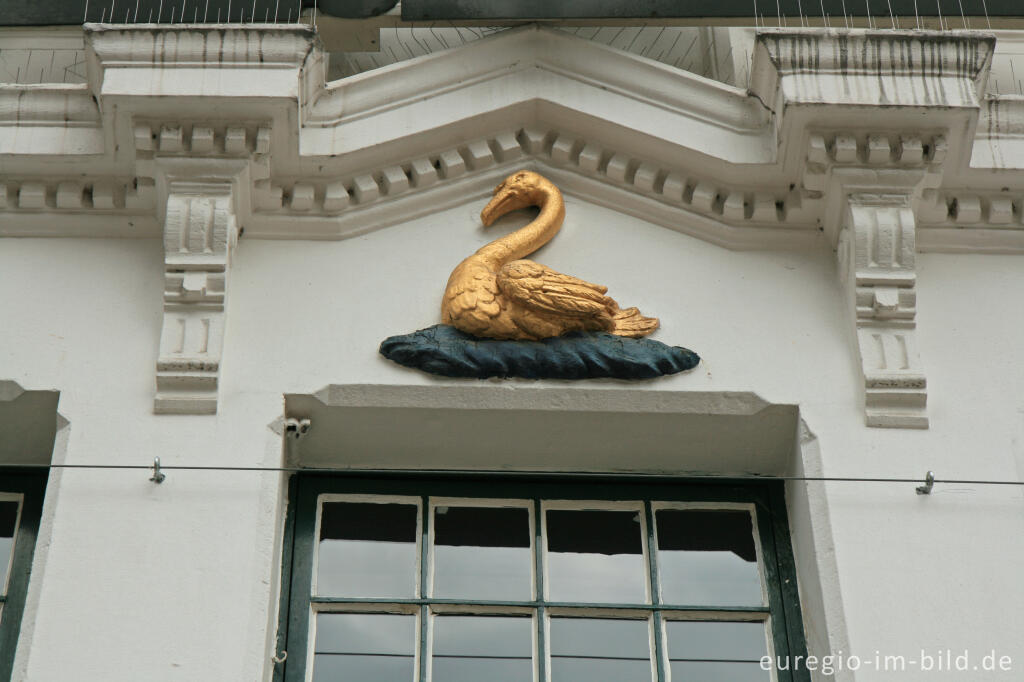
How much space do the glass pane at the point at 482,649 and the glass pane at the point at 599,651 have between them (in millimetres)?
128

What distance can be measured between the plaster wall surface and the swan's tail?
84 millimetres

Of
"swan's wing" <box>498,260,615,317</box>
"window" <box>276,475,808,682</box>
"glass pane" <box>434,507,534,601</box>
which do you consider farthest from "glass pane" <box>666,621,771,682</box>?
"swan's wing" <box>498,260,615,317</box>

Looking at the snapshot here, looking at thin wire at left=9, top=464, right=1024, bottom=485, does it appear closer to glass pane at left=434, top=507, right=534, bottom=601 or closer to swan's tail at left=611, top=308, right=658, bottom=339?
glass pane at left=434, top=507, right=534, bottom=601

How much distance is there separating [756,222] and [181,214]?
109 inches

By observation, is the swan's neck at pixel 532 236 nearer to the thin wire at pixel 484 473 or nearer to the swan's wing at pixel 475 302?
the swan's wing at pixel 475 302

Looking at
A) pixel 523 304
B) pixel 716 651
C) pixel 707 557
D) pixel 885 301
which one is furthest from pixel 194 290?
pixel 885 301

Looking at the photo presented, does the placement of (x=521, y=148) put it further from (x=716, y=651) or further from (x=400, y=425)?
(x=716, y=651)

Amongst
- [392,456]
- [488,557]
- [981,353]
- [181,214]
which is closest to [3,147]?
[181,214]

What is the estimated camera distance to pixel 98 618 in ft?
23.1

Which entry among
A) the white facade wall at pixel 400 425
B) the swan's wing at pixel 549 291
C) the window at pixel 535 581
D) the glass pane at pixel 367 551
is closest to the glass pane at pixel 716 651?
the window at pixel 535 581

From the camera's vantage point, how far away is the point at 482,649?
7.43 m

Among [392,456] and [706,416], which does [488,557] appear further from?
[706,416]

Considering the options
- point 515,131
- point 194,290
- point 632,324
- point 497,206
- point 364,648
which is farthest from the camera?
point 515,131

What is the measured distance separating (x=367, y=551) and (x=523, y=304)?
4.34 ft
